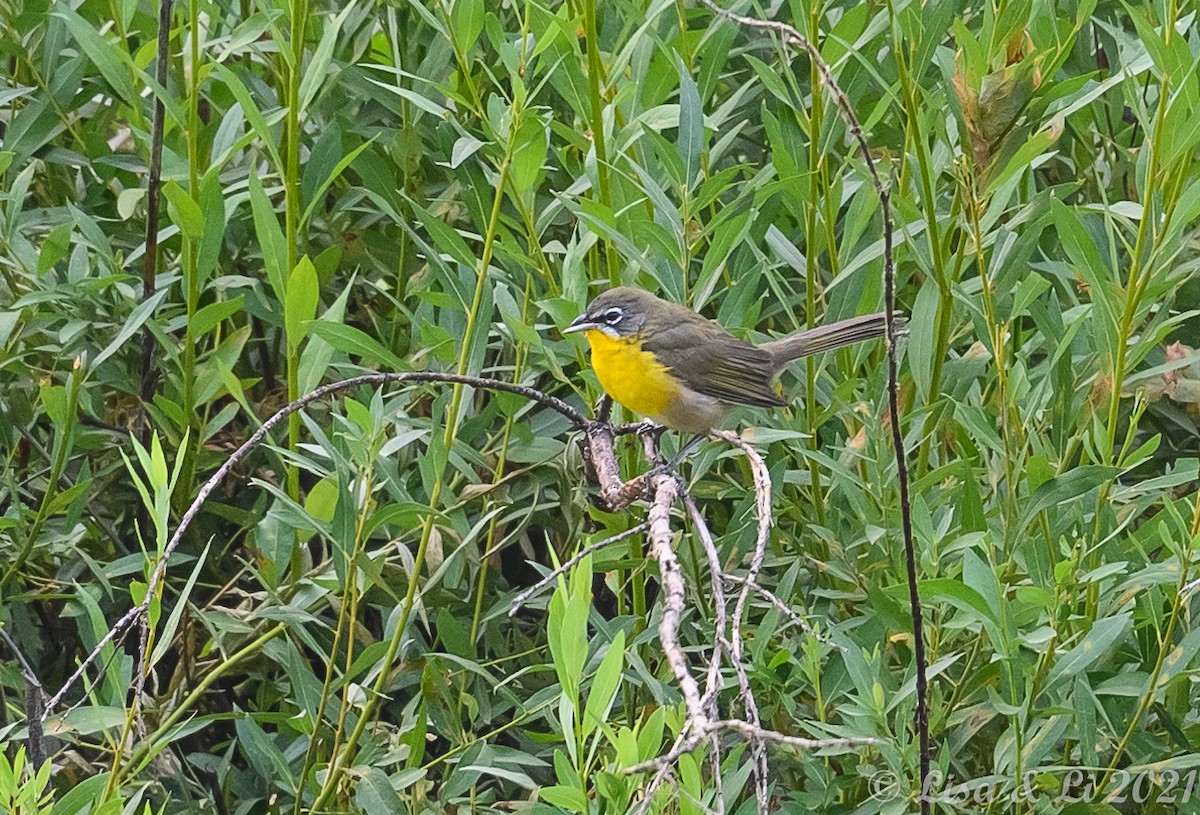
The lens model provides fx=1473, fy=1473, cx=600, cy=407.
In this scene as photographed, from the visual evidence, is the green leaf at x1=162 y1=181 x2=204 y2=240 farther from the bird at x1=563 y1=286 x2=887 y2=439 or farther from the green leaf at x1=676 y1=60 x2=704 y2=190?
the green leaf at x1=676 y1=60 x2=704 y2=190

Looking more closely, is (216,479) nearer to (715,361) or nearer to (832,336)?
(832,336)

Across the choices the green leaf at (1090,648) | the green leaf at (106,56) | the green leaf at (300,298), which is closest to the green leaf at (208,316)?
the green leaf at (300,298)

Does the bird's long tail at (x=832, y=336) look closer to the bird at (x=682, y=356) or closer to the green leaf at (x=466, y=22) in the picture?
the bird at (x=682, y=356)

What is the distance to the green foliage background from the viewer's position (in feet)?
8.56

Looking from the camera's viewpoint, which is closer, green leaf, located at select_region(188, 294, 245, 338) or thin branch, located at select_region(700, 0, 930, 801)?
thin branch, located at select_region(700, 0, 930, 801)

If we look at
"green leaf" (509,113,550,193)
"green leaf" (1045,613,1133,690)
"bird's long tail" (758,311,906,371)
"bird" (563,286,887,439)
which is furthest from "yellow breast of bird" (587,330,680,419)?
"green leaf" (1045,613,1133,690)

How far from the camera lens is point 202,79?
3.12 meters

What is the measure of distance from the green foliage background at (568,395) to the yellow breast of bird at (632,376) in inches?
8.1

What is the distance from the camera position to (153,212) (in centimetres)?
323

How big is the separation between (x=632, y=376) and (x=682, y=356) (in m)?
0.37

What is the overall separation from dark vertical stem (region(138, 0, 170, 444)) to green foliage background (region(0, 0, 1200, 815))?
0.05m

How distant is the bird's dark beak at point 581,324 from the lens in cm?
296

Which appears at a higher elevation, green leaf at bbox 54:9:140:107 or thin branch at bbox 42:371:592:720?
green leaf at bbox 54:9:140:107

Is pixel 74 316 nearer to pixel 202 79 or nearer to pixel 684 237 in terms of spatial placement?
pixel 202 79
